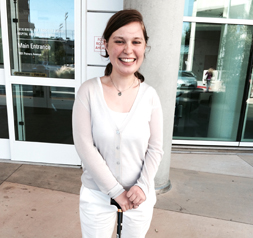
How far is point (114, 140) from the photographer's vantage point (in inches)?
53.1

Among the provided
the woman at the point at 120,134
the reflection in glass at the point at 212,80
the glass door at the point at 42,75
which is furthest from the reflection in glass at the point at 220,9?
the woman at the point at 120,134

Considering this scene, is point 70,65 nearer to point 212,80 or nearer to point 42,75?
point 42,75

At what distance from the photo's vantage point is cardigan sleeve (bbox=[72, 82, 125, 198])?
1.34 metres

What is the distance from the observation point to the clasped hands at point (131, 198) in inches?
53.9

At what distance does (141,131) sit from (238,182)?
10.1 ft

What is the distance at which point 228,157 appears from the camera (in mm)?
4867

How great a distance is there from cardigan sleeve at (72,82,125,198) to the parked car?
4.16 metres

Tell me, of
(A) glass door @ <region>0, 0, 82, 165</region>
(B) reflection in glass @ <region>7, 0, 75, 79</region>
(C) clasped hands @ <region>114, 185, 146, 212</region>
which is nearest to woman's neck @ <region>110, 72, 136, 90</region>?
(C) clasped hands @ <region>114, 185, 146, 212</region>

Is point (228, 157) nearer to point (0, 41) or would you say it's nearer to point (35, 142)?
point (35, 142)

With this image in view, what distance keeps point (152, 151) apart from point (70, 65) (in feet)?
8.88

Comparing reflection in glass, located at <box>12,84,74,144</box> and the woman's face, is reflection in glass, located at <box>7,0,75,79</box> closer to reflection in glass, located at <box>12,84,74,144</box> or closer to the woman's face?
reflection in glass, located at <box>12,84,74,144</box>

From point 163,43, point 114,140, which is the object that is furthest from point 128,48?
point 163,43

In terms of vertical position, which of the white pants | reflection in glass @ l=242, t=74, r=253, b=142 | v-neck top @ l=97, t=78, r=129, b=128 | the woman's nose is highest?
the woman's nose

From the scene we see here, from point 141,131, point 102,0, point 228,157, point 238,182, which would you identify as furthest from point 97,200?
point 228,157
